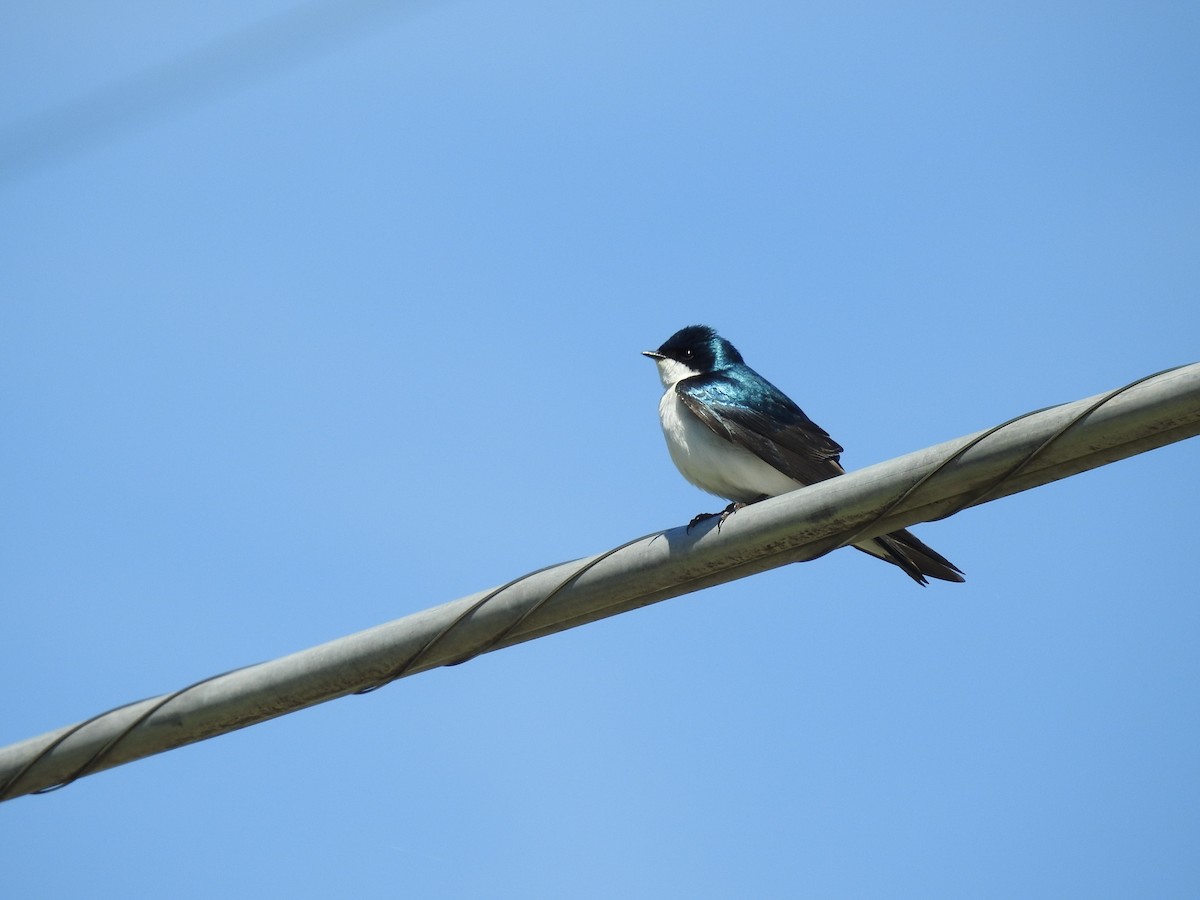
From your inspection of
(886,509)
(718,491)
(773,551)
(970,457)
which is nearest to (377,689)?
(773,551)

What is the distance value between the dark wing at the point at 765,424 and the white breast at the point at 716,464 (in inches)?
2.1

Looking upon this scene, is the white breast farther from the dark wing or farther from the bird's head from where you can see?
the bird's head

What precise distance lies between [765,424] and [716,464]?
33cm

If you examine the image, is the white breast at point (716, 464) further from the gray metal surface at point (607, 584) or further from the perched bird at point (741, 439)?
the gray metal surface at point (607, 584)

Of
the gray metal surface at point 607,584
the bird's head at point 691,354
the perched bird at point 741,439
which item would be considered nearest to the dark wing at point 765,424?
the perched bird at point 741,439

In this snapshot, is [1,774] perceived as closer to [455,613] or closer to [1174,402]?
[455,613]

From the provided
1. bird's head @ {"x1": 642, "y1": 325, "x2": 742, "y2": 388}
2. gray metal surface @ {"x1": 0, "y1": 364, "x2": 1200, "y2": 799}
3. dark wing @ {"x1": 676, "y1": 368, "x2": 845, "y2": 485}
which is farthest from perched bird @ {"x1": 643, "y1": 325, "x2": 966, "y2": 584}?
gray metal surface @ {"x1": 0, "y1": 364, "x2": 1200, "y2": 799}

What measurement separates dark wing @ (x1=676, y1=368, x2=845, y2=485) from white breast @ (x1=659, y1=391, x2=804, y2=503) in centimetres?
5

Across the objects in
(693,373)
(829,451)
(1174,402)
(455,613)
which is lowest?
(1174,402)

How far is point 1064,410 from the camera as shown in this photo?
4016 mm

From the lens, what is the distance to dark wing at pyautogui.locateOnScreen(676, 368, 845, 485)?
7203mm

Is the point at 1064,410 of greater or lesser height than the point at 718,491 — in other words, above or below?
below

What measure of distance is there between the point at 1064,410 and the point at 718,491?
3.55 metres

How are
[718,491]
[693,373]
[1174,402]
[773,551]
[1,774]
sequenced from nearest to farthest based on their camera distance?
[1174,402], [773,551], [1,774], [718,491], [693,373]
